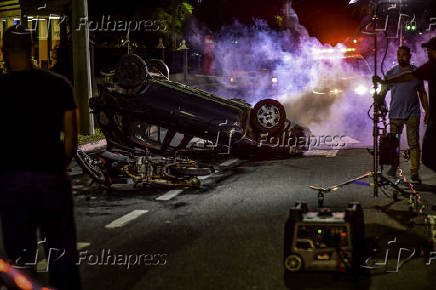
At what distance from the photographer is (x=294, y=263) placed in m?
5.27

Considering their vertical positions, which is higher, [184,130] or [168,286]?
[184,130]

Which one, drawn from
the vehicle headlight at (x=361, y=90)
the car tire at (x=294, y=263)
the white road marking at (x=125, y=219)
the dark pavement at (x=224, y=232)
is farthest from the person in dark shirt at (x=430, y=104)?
the vehicle headlight at (x=361, y=90)

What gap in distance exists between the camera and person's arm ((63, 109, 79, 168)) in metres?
4.05

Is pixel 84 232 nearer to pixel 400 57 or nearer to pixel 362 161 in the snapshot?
pixel 400 57

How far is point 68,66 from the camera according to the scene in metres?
24.6

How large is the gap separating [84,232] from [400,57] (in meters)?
5.30

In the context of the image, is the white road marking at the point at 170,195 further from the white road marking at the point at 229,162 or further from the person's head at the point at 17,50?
the person's head at the point at 17,50

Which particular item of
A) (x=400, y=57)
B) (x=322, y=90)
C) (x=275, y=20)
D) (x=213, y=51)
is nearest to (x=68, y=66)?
(x=322, y=90)

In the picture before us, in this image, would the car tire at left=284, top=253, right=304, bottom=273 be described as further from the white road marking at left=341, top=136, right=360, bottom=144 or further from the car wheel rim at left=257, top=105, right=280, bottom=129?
the white road marking at left=341, top=136, right=360, bottom=144

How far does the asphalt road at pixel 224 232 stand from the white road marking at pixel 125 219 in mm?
11

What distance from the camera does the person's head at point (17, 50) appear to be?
3959 millimetres

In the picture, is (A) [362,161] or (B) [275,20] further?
(B) [275,20]

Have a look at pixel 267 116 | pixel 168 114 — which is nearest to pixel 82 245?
pixel 168 114

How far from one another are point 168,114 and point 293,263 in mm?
6923
